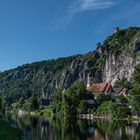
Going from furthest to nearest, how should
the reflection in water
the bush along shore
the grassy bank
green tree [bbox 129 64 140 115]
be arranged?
the bush along shore < green tree [bbox 129 64 140 115] < the reflection in water < the grassy bank

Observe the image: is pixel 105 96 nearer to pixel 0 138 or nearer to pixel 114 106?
pixel 114 106

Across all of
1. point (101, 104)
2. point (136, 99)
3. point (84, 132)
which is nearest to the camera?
point (84, 132)

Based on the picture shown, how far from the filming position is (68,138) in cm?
7438

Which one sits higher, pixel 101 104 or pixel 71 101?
pixel 71 101

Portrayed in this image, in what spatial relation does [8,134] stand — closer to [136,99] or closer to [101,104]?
[136,99]

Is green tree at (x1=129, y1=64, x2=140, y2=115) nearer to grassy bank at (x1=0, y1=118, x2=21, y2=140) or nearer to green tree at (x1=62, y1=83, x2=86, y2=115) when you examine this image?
green tree at (x1=62, y1=83, x2=86, y2=115)

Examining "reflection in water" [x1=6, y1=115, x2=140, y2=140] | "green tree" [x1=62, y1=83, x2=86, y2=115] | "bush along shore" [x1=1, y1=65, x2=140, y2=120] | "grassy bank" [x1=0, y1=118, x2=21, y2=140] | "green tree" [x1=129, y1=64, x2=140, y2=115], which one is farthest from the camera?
"green tree" [x1=62, y1=83, x2=86, y2=115]

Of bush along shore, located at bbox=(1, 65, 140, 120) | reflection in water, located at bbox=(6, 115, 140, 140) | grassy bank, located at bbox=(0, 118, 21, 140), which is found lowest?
reflection in water, located at bbox=(6, 115, 140, 140)

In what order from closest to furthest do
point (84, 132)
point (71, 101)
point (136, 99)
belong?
point (84, 132) < point (136, 99) < point (71, 101)

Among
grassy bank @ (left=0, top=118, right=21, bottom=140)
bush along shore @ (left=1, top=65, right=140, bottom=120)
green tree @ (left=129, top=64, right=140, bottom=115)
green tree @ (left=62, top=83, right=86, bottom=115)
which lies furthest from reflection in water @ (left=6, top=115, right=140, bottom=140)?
green tree @ (left=62, top=83, right=86, bottom=115)

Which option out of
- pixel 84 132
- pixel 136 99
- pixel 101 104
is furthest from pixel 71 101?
pixel 84 132

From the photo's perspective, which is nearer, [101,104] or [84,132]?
[84,132]

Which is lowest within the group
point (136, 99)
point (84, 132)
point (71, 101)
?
point (84, 132)

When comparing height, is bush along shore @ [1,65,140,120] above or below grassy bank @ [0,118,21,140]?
above
